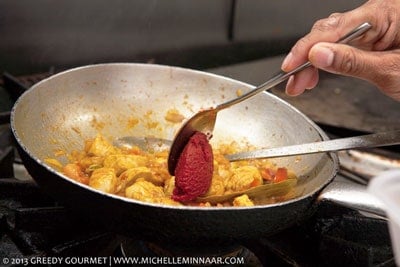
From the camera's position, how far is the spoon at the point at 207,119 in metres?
0.96

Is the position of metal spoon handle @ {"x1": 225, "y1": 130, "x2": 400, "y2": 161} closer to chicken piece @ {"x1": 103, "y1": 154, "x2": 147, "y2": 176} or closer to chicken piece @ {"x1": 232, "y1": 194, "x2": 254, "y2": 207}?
chicken piece @ {"x1": 232, "y1": 194, "x2": 254, "y2": 207}

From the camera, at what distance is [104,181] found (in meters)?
0.92

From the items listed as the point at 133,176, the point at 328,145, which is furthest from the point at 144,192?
the point at 328,145

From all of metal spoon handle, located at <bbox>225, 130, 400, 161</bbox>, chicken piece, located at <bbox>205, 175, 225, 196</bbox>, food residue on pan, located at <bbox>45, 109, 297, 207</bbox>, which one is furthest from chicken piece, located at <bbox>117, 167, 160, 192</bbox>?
metal spoon handle, located at <bbox>225, 130, 400, 161</bbox>

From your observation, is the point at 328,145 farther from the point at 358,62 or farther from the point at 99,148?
the point at 99,148

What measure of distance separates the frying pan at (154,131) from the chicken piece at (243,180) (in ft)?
0.30

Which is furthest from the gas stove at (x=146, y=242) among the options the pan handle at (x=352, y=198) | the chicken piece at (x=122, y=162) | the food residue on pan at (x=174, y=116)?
the food residue on pan at (x=174, y=116)

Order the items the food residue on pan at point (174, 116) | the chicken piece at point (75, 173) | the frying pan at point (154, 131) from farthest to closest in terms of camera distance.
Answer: the food residue on pan at point (174, 116), the chicken piece at point (75, 173), the frying pan at point (154, 131)

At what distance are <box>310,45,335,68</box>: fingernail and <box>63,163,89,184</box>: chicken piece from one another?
0.48 m

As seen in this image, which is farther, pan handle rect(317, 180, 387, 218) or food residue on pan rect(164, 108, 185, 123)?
food residue on pan rect(164, 108, 185, 123)

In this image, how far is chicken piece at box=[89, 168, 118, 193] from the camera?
0.91 metres

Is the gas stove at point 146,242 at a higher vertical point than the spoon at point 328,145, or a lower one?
lower

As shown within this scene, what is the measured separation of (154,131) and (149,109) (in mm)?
57

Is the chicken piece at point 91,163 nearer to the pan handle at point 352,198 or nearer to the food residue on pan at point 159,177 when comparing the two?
the food residue on pan at point 159,177
